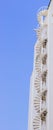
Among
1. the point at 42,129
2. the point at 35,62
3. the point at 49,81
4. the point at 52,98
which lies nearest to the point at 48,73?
the point at 49,81

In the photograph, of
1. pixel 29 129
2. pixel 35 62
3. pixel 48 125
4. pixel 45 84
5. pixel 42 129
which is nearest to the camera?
pixel 48 125

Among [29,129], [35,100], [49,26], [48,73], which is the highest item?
[49,26]

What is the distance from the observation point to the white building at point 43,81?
33000 millimetres

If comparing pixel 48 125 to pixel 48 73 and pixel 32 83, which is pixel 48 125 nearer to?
pixel 48 73

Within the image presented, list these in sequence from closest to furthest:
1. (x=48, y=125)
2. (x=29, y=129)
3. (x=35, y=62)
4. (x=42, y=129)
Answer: (x=48, y=125), (x=42, y=129), (x=29, y=129), (x=35, y=62)

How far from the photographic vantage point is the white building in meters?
33.0

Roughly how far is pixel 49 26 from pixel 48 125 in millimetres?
11994

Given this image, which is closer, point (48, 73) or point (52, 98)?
point (52, 98)

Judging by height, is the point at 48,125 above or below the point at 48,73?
below

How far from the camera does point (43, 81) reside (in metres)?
37.2

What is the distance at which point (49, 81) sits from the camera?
111 ft

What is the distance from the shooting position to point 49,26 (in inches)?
1507

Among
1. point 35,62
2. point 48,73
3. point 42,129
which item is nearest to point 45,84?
point 48,73

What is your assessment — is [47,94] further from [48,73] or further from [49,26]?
[49,26]
